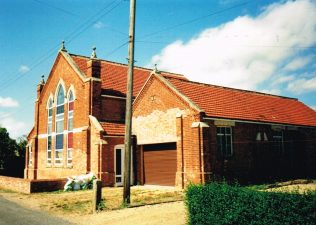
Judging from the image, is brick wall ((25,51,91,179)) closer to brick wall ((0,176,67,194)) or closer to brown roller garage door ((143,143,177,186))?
brick wall ((0,176,67,194))

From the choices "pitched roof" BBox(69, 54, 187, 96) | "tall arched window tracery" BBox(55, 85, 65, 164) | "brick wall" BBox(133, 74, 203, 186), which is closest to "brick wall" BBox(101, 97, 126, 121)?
"pitched roof" BBox(69, 54, 187, 96)

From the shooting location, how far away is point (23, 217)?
11.5 m

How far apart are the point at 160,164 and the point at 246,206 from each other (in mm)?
13605

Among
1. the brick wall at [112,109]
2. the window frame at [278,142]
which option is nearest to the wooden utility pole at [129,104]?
the brick wall at [112,109]

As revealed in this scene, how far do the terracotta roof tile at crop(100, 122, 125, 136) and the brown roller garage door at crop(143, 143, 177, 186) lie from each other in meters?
2.30

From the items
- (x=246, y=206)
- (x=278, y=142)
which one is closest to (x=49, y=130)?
(x=278, y=142)

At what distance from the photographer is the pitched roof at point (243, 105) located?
1952 cm

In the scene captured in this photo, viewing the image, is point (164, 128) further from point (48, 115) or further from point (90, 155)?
point (48, 115)

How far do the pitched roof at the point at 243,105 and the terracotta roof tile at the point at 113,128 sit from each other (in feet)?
18.1

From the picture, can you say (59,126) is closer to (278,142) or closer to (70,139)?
(70,139)

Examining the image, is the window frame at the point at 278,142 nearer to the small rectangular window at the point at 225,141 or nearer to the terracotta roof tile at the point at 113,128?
the small rectangular window at the point at 225,141

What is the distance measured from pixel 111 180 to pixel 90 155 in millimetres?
2577

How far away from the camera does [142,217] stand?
10.7m

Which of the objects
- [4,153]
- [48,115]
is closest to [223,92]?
[48,115]
